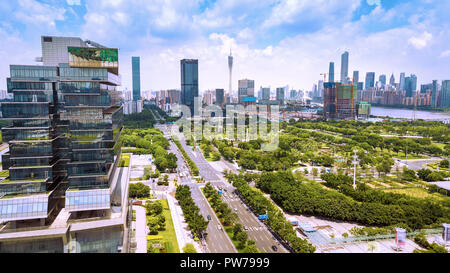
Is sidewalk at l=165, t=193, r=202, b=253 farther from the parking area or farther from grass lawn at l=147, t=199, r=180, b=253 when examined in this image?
the parking area

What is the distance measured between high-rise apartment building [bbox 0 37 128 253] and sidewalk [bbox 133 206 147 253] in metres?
1.17

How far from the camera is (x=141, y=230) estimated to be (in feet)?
52.2

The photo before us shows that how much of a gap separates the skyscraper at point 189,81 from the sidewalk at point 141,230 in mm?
56605

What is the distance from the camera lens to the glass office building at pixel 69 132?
1292cm

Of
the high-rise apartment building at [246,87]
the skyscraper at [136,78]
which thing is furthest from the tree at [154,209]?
the skyscraper at [136,78]

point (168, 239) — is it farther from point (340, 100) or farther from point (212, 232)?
point (340, 100)

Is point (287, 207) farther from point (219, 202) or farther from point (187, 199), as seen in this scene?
point (187, 199)

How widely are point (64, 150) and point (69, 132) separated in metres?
1.20

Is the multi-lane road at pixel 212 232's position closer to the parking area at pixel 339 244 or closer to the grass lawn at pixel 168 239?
the grass lawn at pixel 168 239

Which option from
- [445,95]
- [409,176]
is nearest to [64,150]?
[409,176]

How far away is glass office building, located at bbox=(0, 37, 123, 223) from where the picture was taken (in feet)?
42.4

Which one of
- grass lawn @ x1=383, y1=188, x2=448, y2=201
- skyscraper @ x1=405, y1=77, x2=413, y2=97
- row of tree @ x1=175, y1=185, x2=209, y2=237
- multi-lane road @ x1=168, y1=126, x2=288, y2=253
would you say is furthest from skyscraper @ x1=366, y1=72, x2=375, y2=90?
row of tree @ x1=175, y1=185, x2=209, y2=237
